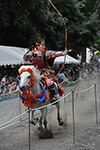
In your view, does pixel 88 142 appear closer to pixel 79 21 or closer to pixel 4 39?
pixel 4 39

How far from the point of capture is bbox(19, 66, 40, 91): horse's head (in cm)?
464

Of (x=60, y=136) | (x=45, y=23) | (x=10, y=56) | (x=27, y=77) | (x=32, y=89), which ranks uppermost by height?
(x=45, y=23)

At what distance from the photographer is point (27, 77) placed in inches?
189

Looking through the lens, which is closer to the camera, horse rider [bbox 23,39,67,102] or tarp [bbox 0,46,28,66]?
horse rider [bbox 23,39,67,102]

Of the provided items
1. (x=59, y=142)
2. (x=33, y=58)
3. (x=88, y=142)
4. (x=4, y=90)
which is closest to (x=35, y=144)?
(x=59, y=142)

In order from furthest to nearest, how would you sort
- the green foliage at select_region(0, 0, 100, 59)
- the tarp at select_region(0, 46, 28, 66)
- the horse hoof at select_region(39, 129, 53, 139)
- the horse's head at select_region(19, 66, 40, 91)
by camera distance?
the green foliage at select_region(0, 0, 100, 59) → the tarp at select_region(0, 46, 28, 66) → the horse hoof at select_region(39, 129, 53, 139) → the horse's head at select_region(19, 66, 40, 91)

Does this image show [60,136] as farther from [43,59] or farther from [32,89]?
[43,59]

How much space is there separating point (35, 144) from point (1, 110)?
1626mm

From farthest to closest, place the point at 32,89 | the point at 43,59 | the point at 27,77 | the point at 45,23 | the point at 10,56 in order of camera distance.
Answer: the point at 45,23
the point at 10,56
the point at 43,59
the point at 32,89
the point at 27,77

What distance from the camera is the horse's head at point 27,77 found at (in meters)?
4.64

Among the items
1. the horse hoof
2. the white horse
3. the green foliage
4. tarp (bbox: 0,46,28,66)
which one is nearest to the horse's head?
the white horse

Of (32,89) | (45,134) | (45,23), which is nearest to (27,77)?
(32,89)

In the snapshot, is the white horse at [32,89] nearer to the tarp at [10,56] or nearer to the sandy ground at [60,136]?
the sandy ground at [60,136]

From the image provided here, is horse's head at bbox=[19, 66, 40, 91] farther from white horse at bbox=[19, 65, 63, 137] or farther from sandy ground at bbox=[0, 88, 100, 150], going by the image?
sandy ground at bbox=[0, 88, 100, 150]
